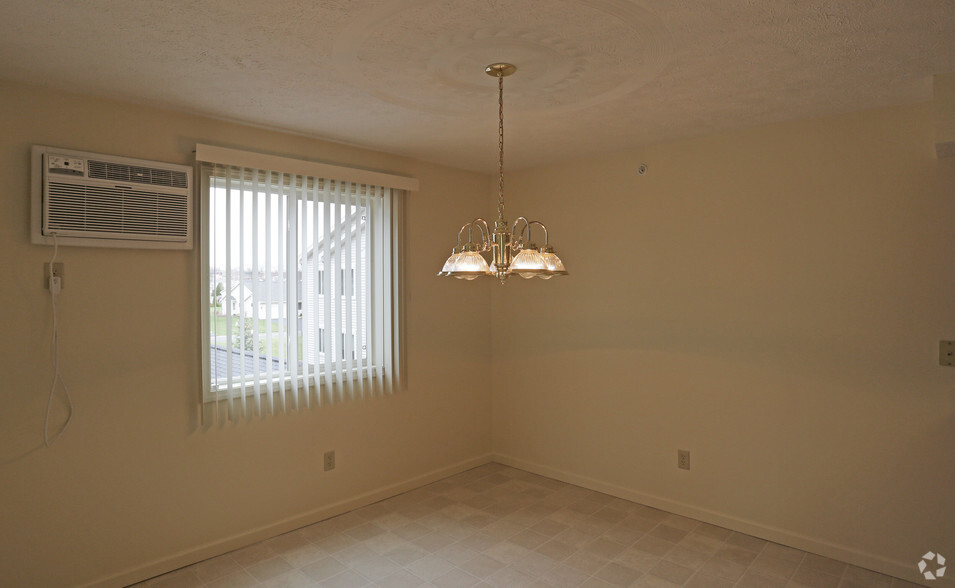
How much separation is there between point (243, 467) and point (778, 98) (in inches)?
141

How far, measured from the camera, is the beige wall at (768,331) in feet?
9.43

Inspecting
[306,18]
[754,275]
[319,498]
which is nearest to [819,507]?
[754,275]

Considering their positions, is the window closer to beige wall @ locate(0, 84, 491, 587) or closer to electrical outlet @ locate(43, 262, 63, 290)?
beige wall @ locate(0, 84, 491, 587)

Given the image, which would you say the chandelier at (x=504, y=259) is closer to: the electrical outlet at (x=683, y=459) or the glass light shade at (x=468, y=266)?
the glass light shade at (x=468, y=266)

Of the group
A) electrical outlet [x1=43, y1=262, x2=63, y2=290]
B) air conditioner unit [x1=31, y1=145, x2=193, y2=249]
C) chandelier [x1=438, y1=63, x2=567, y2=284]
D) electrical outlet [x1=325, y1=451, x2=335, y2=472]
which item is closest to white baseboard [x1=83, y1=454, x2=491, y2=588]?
electrical outlet [x1=325, y1=451, x2=335, y2=472]

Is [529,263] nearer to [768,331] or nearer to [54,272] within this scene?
[768,331]

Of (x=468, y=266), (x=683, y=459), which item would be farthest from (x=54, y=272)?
(x=683, y=459)

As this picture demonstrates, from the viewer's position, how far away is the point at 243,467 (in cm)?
330

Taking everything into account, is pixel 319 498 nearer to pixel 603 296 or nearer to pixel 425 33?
pixel 603 296

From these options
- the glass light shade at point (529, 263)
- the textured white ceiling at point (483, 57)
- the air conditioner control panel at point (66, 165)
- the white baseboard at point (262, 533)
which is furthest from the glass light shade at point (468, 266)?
the white baseboard at point (262, 533)

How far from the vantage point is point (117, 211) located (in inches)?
110

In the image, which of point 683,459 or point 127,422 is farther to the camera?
point 683,459

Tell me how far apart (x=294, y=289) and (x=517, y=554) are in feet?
6.79

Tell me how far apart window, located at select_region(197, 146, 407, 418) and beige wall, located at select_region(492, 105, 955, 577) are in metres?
1.36
